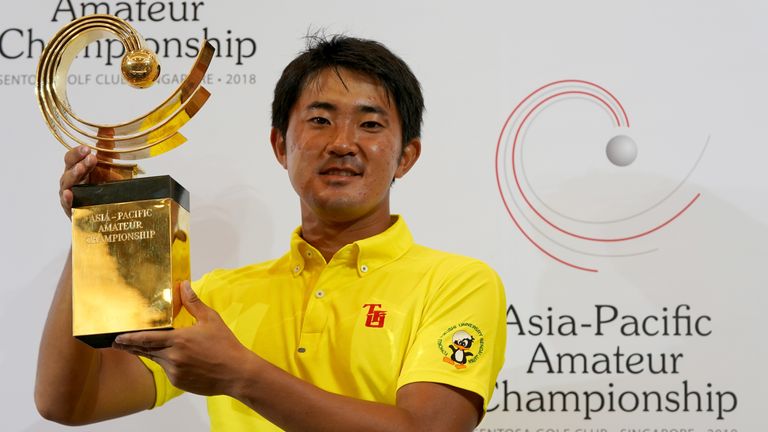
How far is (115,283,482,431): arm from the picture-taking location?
1.23m

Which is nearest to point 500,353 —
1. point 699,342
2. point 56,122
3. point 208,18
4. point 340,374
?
point 340,374

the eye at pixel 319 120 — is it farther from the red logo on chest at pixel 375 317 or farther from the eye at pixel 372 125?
the red logo on chest at pixel 375 317

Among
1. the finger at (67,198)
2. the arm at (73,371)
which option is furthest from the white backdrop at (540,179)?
the finger at (67,198)

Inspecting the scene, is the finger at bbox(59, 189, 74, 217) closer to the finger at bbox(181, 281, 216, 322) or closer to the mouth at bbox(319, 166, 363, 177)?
the finger at bbox(181, 281, 216, 322)

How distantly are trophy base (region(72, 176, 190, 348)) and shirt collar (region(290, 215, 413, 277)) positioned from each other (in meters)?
0.39

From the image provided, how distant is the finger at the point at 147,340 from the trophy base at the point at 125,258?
0.04ft

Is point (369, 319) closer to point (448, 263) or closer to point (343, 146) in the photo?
point (448, 263)

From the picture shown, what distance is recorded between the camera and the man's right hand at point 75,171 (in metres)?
1.35

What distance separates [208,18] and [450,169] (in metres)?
0.66

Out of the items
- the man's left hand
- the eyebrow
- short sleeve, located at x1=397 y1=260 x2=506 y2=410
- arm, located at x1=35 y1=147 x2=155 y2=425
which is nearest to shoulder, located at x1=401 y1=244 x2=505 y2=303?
short sleeve, located at x1=397 y1=260 x2=506 y2=410

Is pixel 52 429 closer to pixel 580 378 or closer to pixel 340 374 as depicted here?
pixel 340 374

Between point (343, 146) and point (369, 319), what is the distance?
29 centimetres

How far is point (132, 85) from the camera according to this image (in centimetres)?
142

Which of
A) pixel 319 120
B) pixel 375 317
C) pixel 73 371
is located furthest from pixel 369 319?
pixel 73 371
